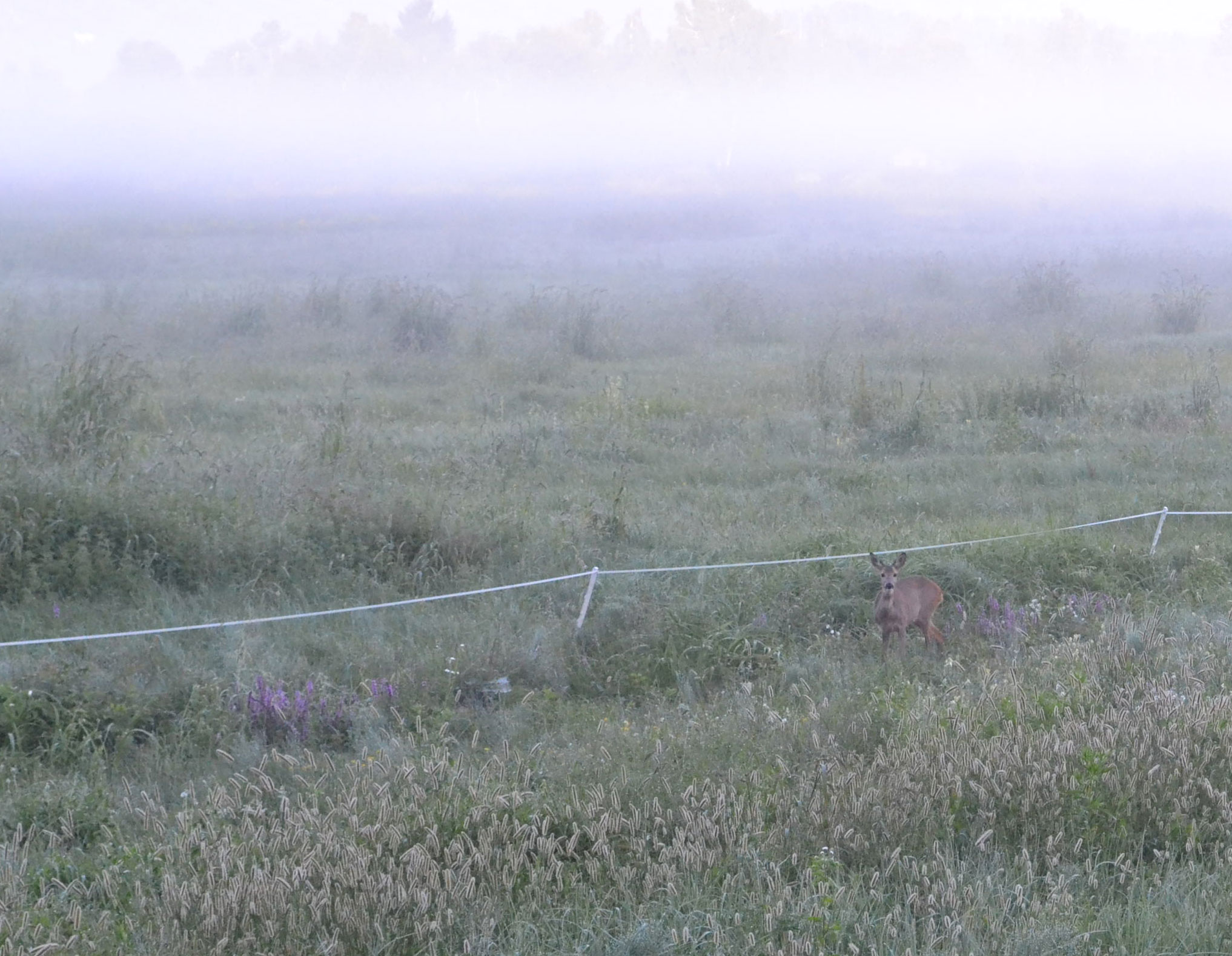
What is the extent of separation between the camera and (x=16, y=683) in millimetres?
5859

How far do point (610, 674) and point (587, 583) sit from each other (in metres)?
1.14

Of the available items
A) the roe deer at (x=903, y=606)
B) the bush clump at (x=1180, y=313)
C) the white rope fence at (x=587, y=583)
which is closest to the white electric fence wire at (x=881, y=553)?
the white rope fence at (x=587, y=583)

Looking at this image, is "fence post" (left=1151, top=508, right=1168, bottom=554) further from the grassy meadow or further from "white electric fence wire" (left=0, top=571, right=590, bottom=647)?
"white electric fence wire" (left=0, top=571, right=590, bottom=647)

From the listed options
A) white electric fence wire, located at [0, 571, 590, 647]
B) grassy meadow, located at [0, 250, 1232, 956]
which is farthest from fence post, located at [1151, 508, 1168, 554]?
white electric fence wire, located at [0, 571, 590, 647]

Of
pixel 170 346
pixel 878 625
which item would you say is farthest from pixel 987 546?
pixel 170 346

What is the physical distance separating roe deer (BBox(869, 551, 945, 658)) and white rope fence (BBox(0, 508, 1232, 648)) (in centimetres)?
48

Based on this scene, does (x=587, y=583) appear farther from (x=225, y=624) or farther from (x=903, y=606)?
(x=225, y=624)

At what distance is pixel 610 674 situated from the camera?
6781 mm

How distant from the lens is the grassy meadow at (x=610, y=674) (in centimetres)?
342

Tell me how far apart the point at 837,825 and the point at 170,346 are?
19532mm

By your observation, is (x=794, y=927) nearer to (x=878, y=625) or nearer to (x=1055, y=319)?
(x=878, y=625)

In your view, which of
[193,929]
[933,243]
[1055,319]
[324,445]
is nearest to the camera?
[193,929]

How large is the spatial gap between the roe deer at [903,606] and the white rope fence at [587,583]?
483 mm

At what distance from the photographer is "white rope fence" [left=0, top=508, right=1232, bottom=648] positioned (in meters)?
6.24
